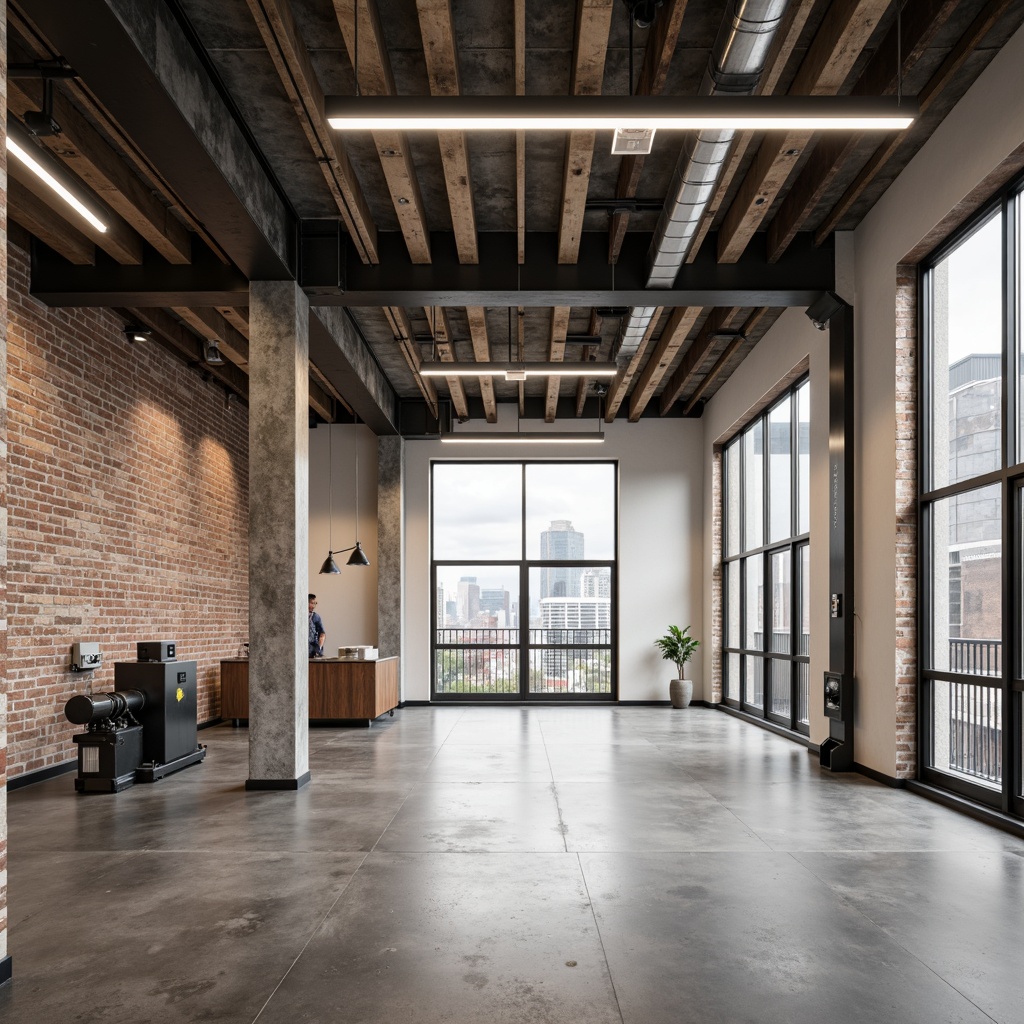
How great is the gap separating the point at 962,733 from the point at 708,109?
4.43 metres

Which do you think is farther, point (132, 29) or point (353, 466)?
point (353, 466)

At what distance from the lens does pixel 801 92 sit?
5293mm

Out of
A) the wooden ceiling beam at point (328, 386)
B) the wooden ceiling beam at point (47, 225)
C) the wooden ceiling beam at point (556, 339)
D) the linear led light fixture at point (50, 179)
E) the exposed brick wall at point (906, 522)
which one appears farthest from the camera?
the wooden ceiling beam at point (328, 386)

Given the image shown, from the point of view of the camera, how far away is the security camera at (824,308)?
25.0 ft

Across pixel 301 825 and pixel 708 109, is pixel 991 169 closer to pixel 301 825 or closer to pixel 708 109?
pixel 708 109

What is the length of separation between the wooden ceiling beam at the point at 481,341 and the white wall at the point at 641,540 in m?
1.74

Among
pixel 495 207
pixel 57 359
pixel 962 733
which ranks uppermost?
pixel 495 207

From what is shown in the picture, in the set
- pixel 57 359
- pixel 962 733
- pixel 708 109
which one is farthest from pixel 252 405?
pixel 962 733

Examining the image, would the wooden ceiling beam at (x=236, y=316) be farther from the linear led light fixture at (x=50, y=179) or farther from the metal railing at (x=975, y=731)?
the metal railing at (x=975, y=731)

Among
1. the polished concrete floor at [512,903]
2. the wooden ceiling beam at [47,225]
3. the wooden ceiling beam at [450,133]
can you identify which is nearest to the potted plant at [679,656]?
the polished concrete floor at [512,903]

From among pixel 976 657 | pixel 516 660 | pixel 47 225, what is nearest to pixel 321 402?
pixel 516 660

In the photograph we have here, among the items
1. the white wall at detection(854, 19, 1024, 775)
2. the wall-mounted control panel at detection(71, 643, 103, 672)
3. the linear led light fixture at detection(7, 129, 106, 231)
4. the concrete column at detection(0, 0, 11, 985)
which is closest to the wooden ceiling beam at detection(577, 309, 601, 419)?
the white wall at detection(854, 19, 1024, 775)

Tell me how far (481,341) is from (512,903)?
6722 mm

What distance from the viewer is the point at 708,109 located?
399 centimetres
